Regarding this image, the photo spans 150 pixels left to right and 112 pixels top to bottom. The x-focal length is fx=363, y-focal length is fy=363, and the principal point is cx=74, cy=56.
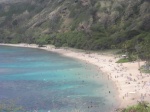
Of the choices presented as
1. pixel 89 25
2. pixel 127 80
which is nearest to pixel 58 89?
pixel 127 80

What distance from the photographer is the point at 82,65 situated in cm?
8631

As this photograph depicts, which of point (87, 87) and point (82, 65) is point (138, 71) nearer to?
point (87, 87)

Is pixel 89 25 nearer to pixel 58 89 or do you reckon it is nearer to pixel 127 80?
pixel 127 80

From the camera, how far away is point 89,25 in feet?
459

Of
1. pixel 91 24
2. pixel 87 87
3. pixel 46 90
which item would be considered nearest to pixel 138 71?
pixel 87 87

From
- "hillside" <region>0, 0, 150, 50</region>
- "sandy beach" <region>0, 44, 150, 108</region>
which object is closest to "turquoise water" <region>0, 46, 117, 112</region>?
"sandy beach" <region>0, 44, 150, 108</region>

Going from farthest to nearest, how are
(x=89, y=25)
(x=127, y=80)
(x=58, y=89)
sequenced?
(x=89, y=25), (x=127, y=80), (x=58, y=89)

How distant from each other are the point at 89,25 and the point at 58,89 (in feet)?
282

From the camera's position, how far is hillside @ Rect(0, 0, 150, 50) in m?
112

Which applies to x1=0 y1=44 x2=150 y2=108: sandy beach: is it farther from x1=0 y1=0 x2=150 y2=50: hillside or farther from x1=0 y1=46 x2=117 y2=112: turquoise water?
x1=0 y1=0 x2=150 y2=50: hillside

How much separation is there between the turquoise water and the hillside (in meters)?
26.1

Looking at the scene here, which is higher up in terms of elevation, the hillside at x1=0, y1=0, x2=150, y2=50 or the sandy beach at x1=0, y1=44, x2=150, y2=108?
the hillside at x1=0, y1=0, x2=150, y2=50

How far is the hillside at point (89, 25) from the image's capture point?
112 metres

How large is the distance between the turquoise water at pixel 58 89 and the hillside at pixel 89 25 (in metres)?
26.1
